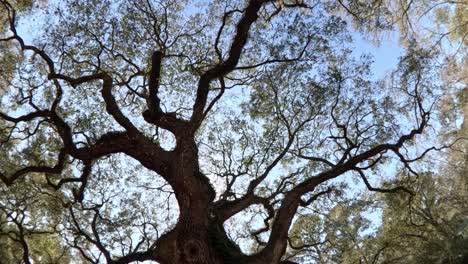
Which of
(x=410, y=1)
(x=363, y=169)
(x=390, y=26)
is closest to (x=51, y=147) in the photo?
(x=363, y=169)

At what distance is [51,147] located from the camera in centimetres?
1062

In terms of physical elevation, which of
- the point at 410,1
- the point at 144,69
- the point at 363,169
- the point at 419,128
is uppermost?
the point at 410,1

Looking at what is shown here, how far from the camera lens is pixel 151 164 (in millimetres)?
8086

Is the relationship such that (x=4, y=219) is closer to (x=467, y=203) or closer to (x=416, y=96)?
(x=416, y=96)

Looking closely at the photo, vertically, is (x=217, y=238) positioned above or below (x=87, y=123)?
below

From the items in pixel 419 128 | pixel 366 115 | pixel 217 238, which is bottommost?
pixel 217 238

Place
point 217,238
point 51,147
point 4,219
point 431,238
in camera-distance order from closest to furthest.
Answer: point 217,238, point 51,147, point 4,219, point 431,238

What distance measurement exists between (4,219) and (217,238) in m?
7.27

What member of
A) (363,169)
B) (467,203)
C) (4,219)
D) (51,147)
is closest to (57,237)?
(4,219)

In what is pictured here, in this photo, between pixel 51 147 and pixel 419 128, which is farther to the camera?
pixel 51 147

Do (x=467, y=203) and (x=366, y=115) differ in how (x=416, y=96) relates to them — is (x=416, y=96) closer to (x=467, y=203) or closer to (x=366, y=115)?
(x=366, y=115)

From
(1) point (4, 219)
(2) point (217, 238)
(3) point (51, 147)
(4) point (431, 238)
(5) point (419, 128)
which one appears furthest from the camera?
(4) point (431, 238)

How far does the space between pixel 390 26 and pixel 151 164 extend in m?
5.92

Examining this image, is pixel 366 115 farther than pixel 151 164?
Yes
